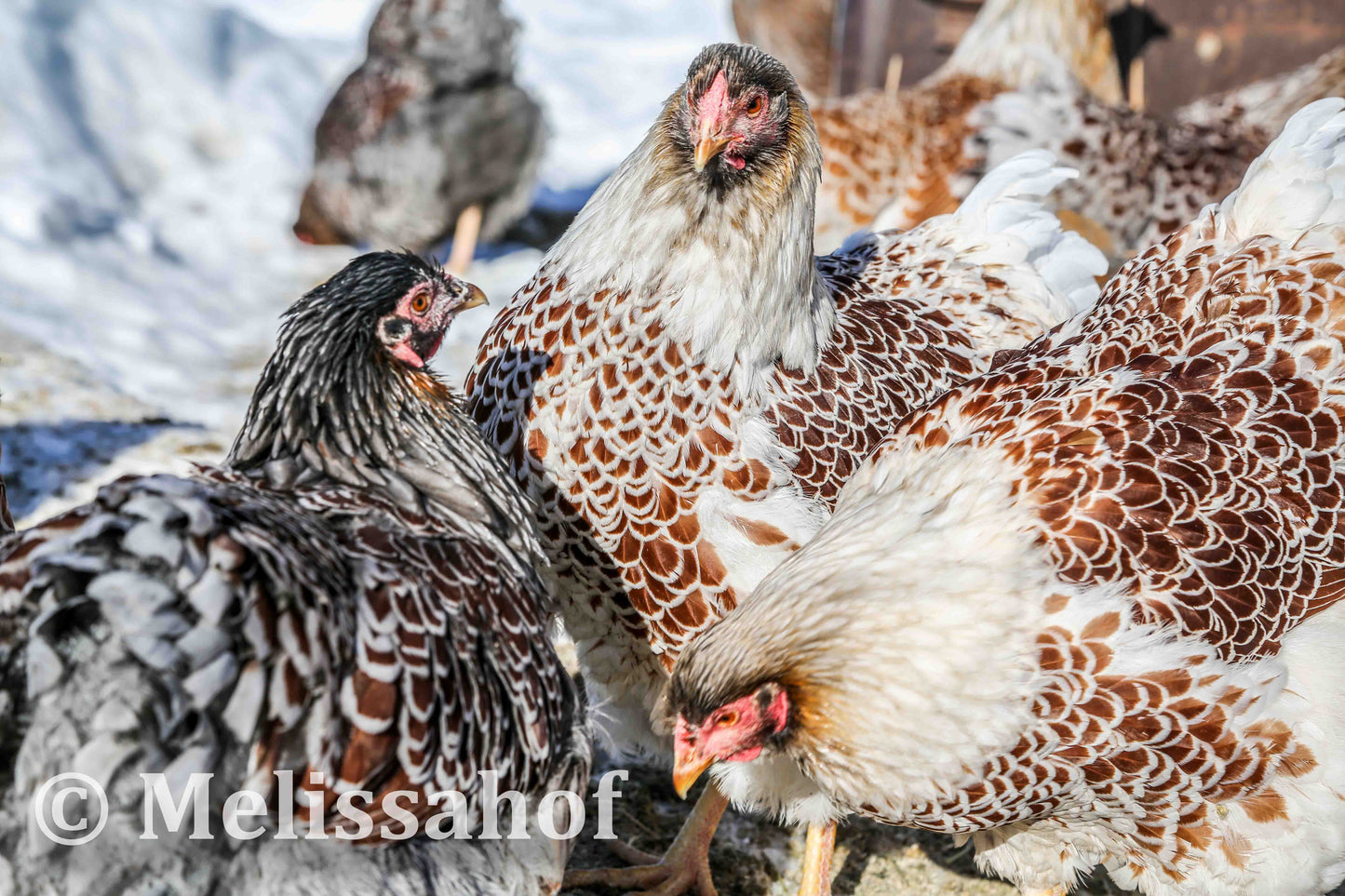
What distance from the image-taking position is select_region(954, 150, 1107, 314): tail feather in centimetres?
304

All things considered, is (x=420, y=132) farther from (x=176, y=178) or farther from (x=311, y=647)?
(x=311, y=647)

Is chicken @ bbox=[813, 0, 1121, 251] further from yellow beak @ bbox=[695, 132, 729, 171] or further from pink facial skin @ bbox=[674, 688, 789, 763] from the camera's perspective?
pink facial skin @ bbox=[674, 688, 789, 763]

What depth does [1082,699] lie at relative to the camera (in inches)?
68.5

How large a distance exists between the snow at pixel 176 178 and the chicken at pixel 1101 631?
3332mm

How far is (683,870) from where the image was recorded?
2549 mm

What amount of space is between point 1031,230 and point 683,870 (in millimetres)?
1968

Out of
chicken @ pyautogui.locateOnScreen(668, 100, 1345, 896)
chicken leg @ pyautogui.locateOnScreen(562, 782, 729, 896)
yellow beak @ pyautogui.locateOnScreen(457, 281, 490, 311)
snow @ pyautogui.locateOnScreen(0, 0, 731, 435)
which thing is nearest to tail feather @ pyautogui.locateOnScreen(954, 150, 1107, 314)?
chicken @ pyautogui.locateOnScreen(668, 100, 1345, 896)

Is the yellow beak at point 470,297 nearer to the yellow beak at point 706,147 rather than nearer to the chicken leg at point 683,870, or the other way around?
the yellow beak at point 706,147

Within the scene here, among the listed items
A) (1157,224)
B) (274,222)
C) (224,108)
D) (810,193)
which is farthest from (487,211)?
(810,193)

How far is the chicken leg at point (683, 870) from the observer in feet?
8.32

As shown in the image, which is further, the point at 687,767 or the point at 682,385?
the point at 682,385

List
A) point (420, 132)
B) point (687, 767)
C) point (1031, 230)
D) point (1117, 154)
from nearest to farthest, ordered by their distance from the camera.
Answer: point (687, 767) → point (1031, 230) → point (1117, 154) → point (420, 132)

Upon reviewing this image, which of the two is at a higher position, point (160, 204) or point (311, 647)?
point (160, 204)

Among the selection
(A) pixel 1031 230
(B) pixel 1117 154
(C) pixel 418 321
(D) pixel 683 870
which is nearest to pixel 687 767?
(D) pixel 683 870
